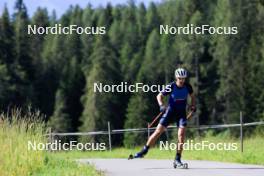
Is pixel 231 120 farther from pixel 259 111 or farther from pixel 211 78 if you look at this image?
pixel 211 78

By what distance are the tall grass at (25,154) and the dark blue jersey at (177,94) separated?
2.07 meters

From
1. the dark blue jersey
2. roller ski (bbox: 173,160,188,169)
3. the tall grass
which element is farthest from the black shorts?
the tall grass

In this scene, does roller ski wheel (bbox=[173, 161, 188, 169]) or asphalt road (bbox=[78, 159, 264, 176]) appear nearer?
asphalt road (bbox=[78, 159, 264, 176])

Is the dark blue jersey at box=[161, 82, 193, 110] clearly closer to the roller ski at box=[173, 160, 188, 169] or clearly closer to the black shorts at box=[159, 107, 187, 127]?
the black shorts at box=[159, 107, 187, 127]

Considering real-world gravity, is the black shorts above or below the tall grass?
above

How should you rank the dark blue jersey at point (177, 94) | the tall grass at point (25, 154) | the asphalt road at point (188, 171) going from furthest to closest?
the dark blue jersey at point (177, 94) → the tall grass at point (25, 154) → the asphalt road at point (188, 171)

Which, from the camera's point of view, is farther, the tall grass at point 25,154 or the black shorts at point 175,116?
the black shorts at point 175,116

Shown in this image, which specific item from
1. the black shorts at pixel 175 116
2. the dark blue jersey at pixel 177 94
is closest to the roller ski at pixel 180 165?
the black shorts at pixel 175 116

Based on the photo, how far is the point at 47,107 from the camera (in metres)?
81.4

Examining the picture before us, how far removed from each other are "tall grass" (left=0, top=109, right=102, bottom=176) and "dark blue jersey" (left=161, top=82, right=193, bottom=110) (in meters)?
2.07

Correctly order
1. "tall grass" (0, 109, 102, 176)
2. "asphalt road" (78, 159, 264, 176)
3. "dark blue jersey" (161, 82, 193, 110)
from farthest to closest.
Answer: "dark blue jersey" (161, 82, 193, 110)
"tall grass" (0, 109, 102, 176)
"asphalt road" (78, 159, 264, 176)

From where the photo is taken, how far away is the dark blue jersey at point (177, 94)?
12273 mm

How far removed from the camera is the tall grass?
12148mm

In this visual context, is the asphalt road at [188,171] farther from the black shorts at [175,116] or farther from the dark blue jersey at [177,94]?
the dark blue jersey at [177,94]
